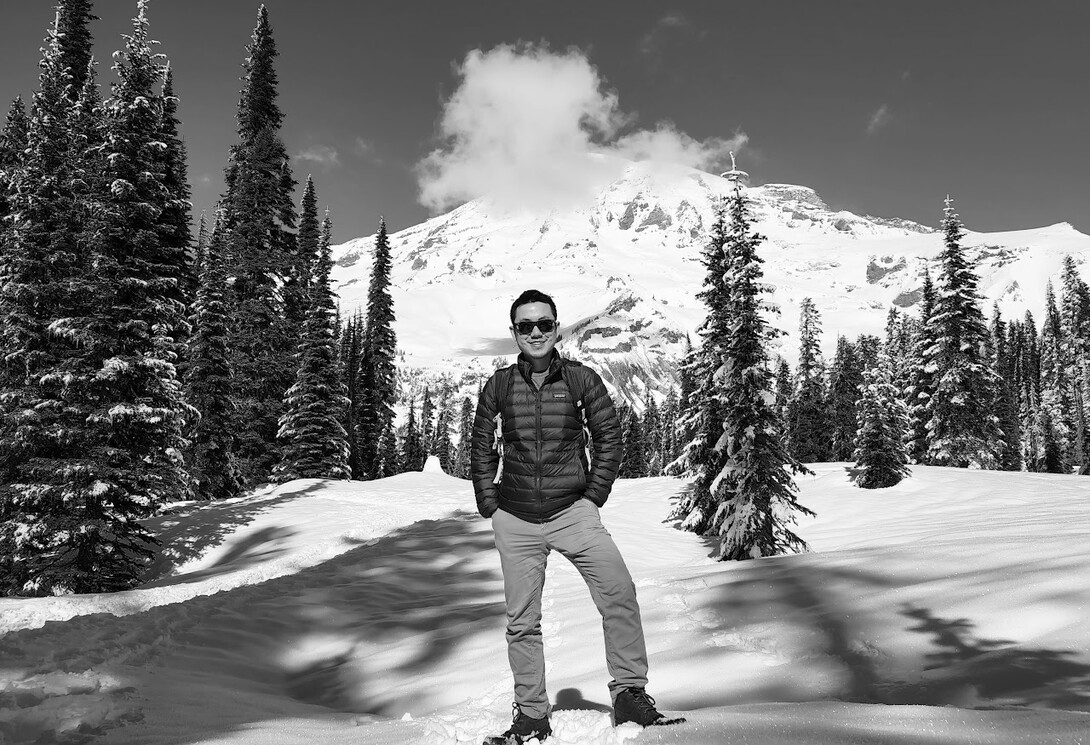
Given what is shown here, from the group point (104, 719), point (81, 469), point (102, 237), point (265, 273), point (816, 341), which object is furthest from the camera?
point (816, 341)

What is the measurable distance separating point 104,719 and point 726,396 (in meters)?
14.7

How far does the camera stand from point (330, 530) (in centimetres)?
1694

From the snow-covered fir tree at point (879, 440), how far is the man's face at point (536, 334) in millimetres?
23720

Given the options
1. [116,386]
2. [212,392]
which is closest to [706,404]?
[116,386]

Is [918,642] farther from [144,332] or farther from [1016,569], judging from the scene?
[144,332]

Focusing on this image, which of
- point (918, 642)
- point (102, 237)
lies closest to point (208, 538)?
point (102, 237)

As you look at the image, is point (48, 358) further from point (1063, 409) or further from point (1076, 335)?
A: point (1076, 335)

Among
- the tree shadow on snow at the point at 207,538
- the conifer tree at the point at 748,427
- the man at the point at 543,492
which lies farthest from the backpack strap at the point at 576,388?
the tree shadow on snow at the point at 207,538

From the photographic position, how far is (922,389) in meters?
35.2

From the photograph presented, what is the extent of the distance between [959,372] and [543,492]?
3558cm

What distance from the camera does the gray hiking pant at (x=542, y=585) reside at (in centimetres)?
337

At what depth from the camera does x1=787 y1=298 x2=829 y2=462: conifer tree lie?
2085 inches

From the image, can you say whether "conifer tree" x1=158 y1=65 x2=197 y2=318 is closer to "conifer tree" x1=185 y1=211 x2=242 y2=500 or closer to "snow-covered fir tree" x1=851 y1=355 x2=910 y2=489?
"conifer tree" x1=185 y1=211 x2=242 y2=500

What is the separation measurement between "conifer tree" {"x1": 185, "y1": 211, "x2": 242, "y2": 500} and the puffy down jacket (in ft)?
A: 87.4
